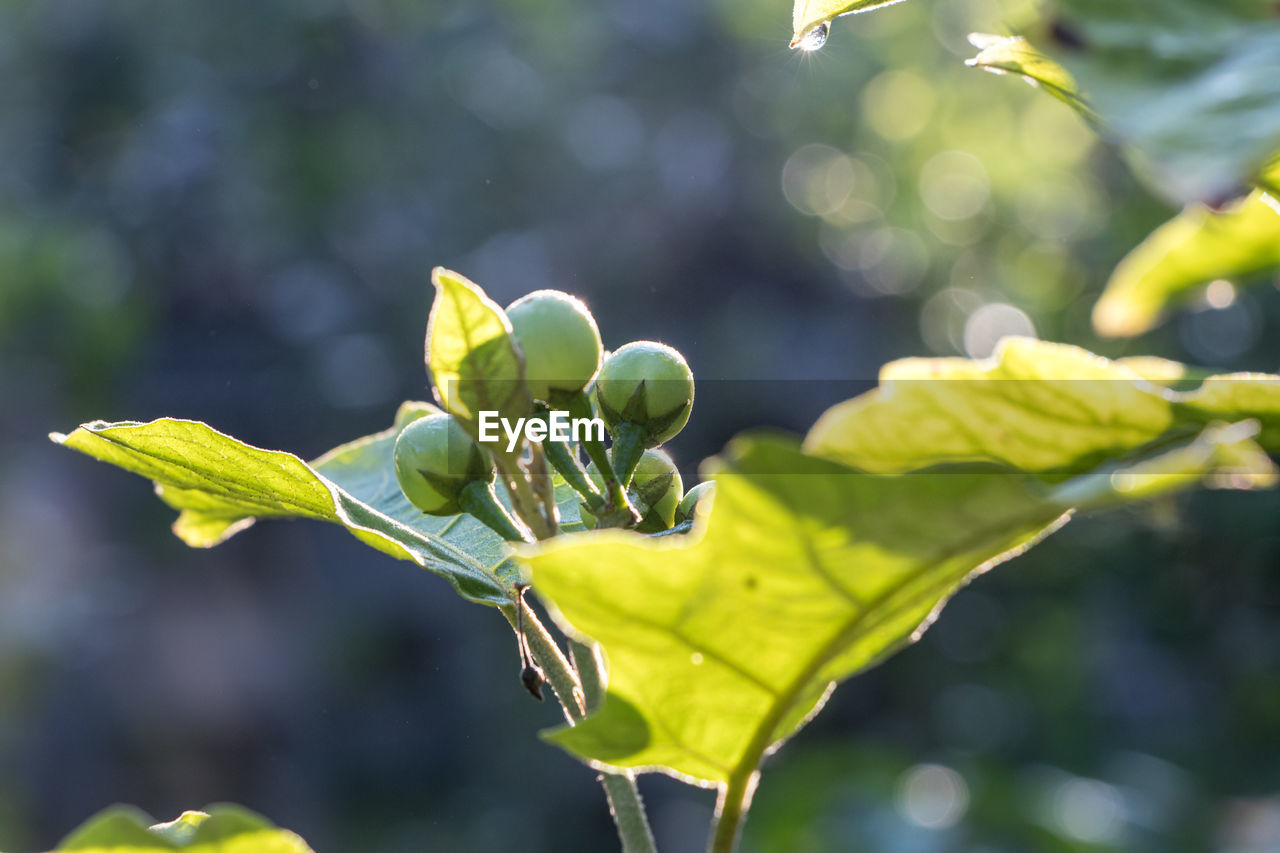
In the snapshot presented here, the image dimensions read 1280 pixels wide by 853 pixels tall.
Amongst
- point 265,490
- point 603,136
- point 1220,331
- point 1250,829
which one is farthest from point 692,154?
point 265,490

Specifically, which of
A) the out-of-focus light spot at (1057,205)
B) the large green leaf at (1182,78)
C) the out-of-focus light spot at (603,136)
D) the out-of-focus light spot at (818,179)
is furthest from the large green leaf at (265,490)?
the out-of-focus light spot at (1057,205)

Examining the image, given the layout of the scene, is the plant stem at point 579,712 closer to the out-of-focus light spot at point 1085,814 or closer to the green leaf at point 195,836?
the green leaf at point 195,836

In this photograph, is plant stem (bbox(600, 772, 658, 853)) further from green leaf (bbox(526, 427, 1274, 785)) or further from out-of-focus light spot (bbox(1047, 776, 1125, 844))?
out-of-focus light spot (bbox(1047, 776, 1125, 844))

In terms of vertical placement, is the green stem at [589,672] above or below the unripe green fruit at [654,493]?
below

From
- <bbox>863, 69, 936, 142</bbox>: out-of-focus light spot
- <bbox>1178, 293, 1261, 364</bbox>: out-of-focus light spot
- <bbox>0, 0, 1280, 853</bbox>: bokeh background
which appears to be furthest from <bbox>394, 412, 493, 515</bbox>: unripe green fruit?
<bbox>863, 69, 936, 142</bbox>: out-of-focus light spot

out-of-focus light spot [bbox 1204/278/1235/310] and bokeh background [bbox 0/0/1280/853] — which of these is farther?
bokeh background [bbox 0/0/1280/853]

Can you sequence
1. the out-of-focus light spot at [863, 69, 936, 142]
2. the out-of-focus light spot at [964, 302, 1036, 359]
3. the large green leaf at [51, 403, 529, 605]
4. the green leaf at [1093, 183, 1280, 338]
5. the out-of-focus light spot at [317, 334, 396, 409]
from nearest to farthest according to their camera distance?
the large green leaf at [51, 403, 529, 605] → the green leaf at [1093, 183, 1280, 338] → the out-of-focus light spot at [317, 334, 396, 409] → the out-of-focus light spot at [964, 302, 1036, 359] → the out-of-focus light spot at [863, 69, 936, 142]

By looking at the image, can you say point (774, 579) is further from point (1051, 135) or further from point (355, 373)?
point (1051, 135)
